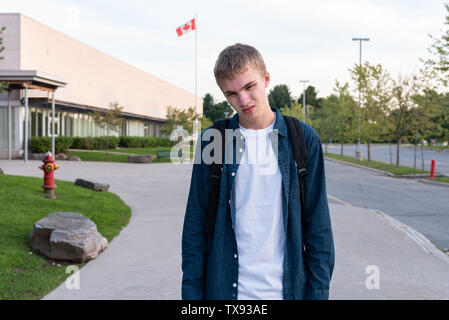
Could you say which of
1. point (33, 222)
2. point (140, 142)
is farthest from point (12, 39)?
point (33, 222)

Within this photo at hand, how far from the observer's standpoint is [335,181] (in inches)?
779

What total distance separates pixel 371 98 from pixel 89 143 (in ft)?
66.6

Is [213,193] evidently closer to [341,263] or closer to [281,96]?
[341,263]

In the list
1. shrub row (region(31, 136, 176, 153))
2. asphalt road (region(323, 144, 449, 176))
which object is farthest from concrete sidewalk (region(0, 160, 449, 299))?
shrub row (region(31, 136, 176, 153))

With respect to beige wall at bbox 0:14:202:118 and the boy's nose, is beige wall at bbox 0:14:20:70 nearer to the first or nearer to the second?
beige wall at bbox 0:14:202:118

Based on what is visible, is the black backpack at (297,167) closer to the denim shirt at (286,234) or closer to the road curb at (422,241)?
the denim shirt at (286,234)

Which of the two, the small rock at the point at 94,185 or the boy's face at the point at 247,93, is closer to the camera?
the boy's face at the point at 247,93

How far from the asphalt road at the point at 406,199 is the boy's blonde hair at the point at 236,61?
720 cm

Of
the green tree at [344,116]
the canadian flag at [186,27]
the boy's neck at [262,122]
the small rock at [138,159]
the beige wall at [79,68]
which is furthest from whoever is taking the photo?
the canadian flag at [186,27]

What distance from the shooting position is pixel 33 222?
28.1ft

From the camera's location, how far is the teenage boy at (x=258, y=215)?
2.25 metres

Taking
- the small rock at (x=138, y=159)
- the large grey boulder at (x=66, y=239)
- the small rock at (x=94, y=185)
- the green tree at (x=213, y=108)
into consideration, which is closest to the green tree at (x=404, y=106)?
the small rock at (x=138, y=159)

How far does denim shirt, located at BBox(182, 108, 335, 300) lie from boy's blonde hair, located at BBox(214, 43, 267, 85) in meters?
0.27
